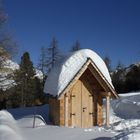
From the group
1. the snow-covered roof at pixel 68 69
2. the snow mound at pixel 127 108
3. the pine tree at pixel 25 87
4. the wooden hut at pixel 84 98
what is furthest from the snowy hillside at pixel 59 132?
the pine tree at pixel 25 87

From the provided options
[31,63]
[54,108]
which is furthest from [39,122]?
[31,63]

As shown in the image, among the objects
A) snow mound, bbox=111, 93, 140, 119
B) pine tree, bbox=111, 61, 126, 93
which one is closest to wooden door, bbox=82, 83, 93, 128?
snow mound, bbox=111, 93, 140, 119

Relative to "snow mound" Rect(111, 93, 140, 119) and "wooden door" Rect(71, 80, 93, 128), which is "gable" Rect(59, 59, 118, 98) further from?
"snow mound" Rect(111, 93, 140, 119)

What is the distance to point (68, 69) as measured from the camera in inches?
741

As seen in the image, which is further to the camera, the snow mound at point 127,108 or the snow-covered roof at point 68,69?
the snow mound at point 127,108

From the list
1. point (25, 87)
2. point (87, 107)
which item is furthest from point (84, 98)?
point (25, 87)

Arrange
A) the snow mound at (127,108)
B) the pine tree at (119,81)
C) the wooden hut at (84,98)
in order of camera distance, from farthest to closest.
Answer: the pine tree at (119,81) → the snow mound at (127,108) → the wooden hut at (84,98)

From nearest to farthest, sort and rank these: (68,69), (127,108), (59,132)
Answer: (59,132) < (68,69) < (127,108)

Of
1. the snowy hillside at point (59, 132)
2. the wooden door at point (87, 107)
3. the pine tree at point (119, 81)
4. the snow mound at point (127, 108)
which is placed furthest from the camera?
the pine tree at point (119, 81)

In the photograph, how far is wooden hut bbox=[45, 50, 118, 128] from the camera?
18.5 metres

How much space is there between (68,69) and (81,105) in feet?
7.65

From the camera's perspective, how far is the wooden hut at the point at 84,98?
60.7 feet

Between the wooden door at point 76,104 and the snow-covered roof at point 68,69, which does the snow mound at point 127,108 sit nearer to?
the wooden door at point 76,104

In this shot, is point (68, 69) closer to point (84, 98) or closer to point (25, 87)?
point (84, 98)
